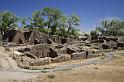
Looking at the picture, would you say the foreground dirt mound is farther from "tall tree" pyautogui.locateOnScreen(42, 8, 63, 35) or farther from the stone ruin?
"tall tree" pyautogui.locateOnScreen(42, 8, 63, 35)

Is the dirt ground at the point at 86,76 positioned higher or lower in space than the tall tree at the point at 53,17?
lower

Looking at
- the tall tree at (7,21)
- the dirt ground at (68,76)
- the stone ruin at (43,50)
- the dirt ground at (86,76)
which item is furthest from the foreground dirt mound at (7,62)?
the tall tree at (7,21)

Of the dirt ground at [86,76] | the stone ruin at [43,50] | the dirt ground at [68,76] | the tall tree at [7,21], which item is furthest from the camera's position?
the tall tree at [7,21]

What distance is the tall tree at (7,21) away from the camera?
3054 inches

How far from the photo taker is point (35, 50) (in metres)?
40.1

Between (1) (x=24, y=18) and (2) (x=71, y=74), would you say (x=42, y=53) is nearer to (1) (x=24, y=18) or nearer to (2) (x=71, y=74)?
(2) (x=71, y=74)

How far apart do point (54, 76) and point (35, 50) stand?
16250 mm

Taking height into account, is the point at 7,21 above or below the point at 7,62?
above

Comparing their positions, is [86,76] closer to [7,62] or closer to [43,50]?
[7,62]

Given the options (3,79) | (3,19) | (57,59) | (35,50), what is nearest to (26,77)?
(3,79)

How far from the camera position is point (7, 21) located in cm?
7894

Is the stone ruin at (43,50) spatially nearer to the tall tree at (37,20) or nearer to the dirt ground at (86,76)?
the dirt ground at (86,76)

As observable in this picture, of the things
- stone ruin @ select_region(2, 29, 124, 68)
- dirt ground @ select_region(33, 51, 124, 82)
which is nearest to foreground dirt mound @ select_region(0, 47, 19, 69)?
stone ruin @ select_region(2, 29, 124, 68)

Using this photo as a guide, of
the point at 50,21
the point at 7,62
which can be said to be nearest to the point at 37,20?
the point at 50,21
